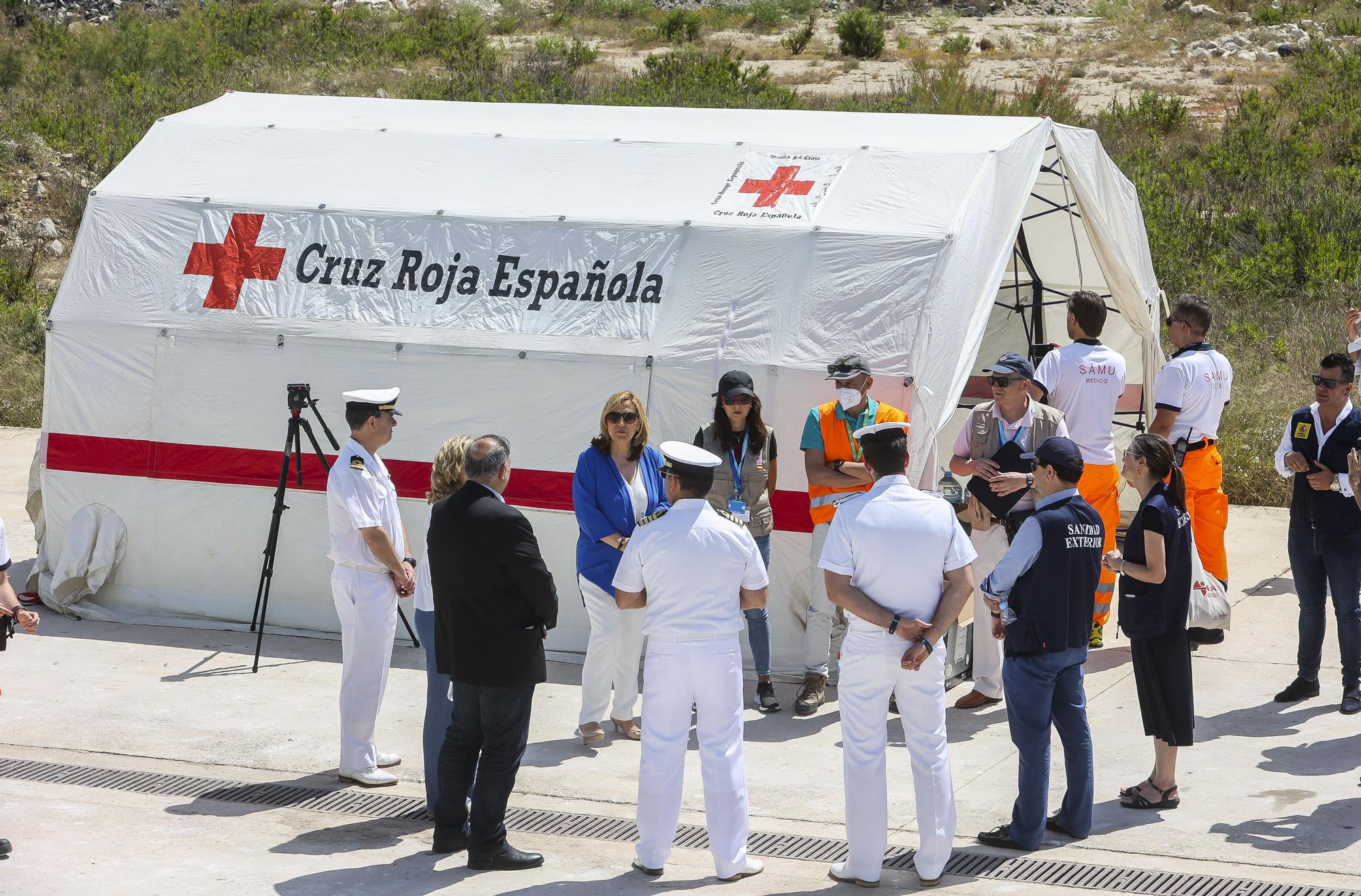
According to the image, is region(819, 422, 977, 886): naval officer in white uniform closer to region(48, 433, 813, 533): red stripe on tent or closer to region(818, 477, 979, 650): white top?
region(818, 477, 979, 650): white top

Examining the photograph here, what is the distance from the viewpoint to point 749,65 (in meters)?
31.0

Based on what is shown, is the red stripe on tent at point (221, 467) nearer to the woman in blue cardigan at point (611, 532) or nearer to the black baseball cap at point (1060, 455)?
the woman in blue cardigan at point (611, 532)

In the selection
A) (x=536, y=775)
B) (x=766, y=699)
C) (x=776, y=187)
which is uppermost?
(x=776, y=187)

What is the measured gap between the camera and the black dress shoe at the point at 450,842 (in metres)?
5.79

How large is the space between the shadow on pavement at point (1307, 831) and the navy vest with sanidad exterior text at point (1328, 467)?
1.62 meters

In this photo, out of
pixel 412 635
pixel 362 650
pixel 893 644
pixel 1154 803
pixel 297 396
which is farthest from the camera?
pixel 412 635

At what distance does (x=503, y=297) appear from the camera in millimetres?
9016

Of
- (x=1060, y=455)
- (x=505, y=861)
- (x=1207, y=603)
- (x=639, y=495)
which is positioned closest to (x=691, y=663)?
(x=505, y=861)

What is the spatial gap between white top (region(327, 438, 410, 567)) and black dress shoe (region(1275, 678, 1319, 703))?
15.2 ft

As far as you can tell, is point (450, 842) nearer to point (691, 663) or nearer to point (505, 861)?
point (505, 861)

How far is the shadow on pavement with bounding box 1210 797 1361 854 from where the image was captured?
5.70 meters

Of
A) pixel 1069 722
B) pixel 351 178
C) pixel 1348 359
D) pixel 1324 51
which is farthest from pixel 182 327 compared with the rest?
pixel 1324 51

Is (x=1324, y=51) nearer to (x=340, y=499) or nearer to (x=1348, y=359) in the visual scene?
(x=1348, y=359)

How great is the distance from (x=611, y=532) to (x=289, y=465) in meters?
2.89
